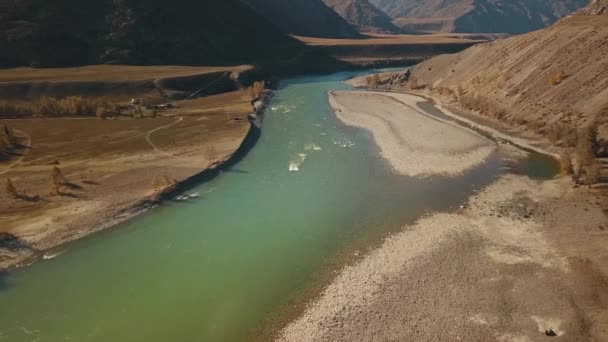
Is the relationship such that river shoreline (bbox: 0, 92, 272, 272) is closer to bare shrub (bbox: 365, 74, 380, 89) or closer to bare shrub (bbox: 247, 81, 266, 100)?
bare shrub (bbox: 247, 81, 266, 100)

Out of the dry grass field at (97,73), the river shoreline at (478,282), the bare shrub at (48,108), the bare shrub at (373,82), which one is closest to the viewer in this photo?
the river shoreline at (478,282)

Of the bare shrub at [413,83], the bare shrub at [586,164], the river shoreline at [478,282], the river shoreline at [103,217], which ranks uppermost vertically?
the bare shrub at [413,83]

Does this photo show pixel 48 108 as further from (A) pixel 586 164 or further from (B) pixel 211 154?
(A) pixel 586 164

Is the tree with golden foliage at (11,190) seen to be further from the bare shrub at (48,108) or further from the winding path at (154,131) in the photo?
the bare shrub at (48,108)

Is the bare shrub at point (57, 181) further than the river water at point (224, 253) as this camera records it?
Yes

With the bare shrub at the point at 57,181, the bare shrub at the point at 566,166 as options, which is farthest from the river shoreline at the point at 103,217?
the bare shrub at the point at 566,166

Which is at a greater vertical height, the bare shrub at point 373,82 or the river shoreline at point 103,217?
the bare shrub at point 373,82

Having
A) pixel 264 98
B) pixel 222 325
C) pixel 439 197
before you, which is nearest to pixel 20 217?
pixel 222 325
